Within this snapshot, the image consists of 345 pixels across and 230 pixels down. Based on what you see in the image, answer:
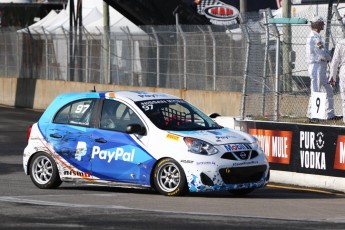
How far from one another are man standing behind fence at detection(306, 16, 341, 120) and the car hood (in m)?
2.95

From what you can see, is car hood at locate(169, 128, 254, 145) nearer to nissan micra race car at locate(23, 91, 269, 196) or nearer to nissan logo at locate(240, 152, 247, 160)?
nissan micra race car at locate(23, 91, 269, 196)

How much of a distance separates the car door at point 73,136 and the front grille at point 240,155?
202 centimetres

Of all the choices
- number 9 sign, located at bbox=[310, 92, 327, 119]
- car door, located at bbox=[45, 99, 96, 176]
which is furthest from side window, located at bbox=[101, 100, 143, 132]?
number 9 sign, located at bbox=[310, 92, 327, 119]

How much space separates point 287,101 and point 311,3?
20515mm

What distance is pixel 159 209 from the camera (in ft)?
42.4

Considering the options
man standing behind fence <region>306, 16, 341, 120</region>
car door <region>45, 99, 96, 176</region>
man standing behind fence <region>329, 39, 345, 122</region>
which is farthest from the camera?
man standing behind fence <region>306, 16, 341, 120</region>

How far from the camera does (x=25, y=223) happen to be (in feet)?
37.8

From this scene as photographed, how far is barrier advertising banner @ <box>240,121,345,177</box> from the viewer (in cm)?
1616

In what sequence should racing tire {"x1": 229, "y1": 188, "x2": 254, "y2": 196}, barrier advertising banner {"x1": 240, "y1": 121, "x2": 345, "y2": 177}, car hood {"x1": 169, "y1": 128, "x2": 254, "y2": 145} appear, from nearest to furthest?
car hood {"x1": 169, "y1": 128, "x2": 254, "y2": 145}
racing tire {"x1": 229, "y1": 188, "x2": 254, "y2": 196}
barrier advertising banner {"x1": 240, "y1": 121, "x2": 345, "y2": 177}

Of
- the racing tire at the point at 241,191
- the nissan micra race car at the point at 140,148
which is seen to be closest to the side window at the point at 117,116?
the nissan micra race car at the point at 140,148

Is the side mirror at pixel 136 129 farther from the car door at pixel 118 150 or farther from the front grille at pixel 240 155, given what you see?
the front grille at pixel 240 155

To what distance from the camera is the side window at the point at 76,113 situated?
15.4 m

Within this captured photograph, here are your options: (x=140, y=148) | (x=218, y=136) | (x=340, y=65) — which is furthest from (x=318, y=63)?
(x=140, y=148)

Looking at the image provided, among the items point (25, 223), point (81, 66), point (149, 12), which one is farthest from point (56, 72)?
point (25, 223)
